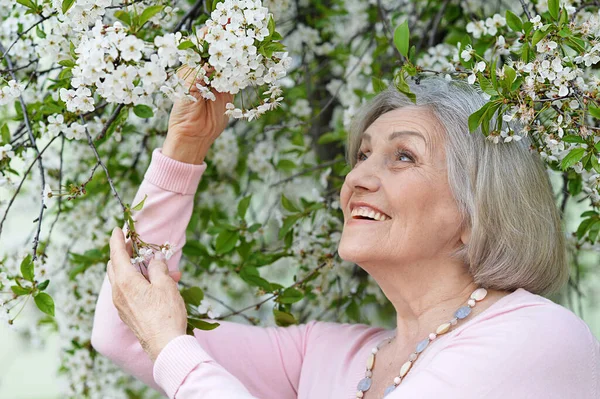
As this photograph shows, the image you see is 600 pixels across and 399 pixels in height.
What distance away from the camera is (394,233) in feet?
5.86

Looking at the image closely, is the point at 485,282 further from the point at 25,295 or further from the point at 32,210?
the point at 32,210

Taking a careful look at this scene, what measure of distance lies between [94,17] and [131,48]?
0.25 meters

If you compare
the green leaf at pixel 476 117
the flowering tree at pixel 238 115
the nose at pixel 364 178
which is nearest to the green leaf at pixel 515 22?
the flowering tree at pixel 238 115

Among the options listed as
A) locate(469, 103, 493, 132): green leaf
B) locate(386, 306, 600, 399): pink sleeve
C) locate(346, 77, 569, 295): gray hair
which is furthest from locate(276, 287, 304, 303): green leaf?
locate(469, 103, 493, 132): green leaf

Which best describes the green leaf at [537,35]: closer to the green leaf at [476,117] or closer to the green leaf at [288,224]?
the green leaf at [476,117]

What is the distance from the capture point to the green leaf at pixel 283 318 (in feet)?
7.12

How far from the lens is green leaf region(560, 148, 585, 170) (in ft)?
5.19

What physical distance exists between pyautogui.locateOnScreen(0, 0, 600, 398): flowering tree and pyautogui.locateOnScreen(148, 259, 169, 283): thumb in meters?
0.04

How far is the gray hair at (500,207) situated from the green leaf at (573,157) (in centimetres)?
21

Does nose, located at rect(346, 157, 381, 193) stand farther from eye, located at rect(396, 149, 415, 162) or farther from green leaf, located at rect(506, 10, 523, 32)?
green leaf, located at rect(506, 10, 523, 32)

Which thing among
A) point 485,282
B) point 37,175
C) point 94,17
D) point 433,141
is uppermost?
point 94,17

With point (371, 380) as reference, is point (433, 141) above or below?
above

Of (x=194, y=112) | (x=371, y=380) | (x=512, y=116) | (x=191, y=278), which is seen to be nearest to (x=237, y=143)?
(x=191, y=278)

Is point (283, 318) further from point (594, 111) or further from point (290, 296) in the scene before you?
point (594, 111)
